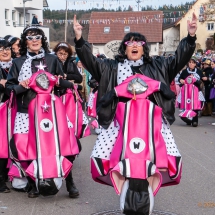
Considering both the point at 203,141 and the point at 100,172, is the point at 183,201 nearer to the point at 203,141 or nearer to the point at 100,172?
the point at 100,172

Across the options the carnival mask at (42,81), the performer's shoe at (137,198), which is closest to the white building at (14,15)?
the carnival mask at (42,81)

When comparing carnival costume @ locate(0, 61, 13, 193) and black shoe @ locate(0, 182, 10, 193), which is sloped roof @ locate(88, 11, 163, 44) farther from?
black shoe @ locate(0, 182, 10, 193)

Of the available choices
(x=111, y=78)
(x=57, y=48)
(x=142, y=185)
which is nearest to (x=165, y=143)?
(x=142, y=185)

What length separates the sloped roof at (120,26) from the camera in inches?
2036

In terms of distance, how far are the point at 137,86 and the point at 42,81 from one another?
4.71ft

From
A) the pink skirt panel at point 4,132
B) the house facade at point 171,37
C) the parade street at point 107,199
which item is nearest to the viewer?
the parade street at point 107,199

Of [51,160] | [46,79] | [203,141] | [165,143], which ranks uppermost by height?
[46,79]

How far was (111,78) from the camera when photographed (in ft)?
15.6

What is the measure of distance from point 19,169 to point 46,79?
1.18m

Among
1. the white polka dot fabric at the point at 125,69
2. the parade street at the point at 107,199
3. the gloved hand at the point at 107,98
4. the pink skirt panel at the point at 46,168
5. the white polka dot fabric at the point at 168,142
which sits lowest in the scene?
the parade street at the point at 107,199

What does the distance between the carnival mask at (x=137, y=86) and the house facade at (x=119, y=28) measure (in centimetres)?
4575

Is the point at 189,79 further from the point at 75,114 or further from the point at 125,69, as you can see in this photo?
the point at 125,69

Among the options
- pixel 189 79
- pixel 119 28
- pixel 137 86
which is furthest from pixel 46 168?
pixel 119 28

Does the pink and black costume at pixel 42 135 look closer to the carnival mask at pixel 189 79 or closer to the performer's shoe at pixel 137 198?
the performer's shoe at pixel 137 198
